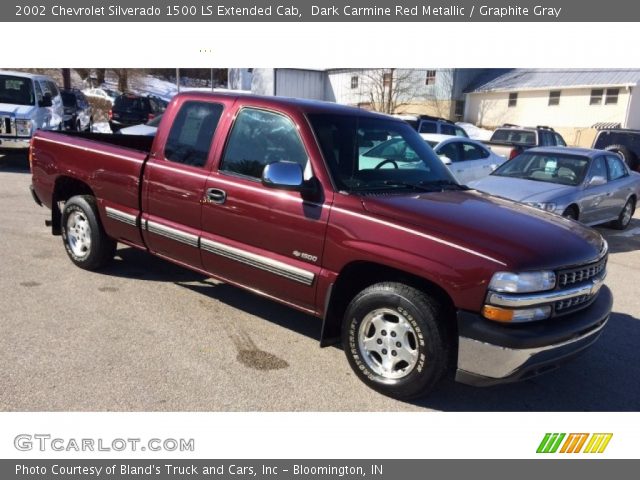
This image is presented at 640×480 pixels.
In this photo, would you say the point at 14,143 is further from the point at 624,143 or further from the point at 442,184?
the point at 624,143

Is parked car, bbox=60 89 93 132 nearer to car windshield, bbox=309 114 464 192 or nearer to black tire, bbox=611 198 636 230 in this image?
car windshield, bbox=309 114 464 192

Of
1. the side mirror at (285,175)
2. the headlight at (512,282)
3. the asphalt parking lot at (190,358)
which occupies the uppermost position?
the side mirror at (285,175)

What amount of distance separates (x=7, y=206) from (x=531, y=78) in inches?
1317

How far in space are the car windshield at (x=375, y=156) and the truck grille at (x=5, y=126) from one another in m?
10.6

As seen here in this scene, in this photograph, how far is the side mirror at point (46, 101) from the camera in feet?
42.7

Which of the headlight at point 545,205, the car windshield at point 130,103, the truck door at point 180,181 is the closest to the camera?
the truck door at point 180,181

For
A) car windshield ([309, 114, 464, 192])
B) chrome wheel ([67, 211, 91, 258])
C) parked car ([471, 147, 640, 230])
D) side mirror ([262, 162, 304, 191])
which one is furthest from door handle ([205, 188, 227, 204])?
parked car ([471, 147, 640, 230])

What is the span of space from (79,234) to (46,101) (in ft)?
30.7

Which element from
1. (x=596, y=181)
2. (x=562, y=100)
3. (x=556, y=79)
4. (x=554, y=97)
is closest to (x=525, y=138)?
(x=596, y=181)

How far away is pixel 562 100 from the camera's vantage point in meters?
32.2

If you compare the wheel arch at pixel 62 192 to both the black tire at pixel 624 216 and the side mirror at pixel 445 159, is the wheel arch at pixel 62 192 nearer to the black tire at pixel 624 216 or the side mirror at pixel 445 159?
the side mirror at pixel 445 159

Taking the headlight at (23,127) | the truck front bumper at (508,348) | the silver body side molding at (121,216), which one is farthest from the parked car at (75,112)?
the truck front bumper at (508,348)

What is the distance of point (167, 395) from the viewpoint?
341 centimetres

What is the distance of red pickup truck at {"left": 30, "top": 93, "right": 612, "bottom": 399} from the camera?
10.3ft
